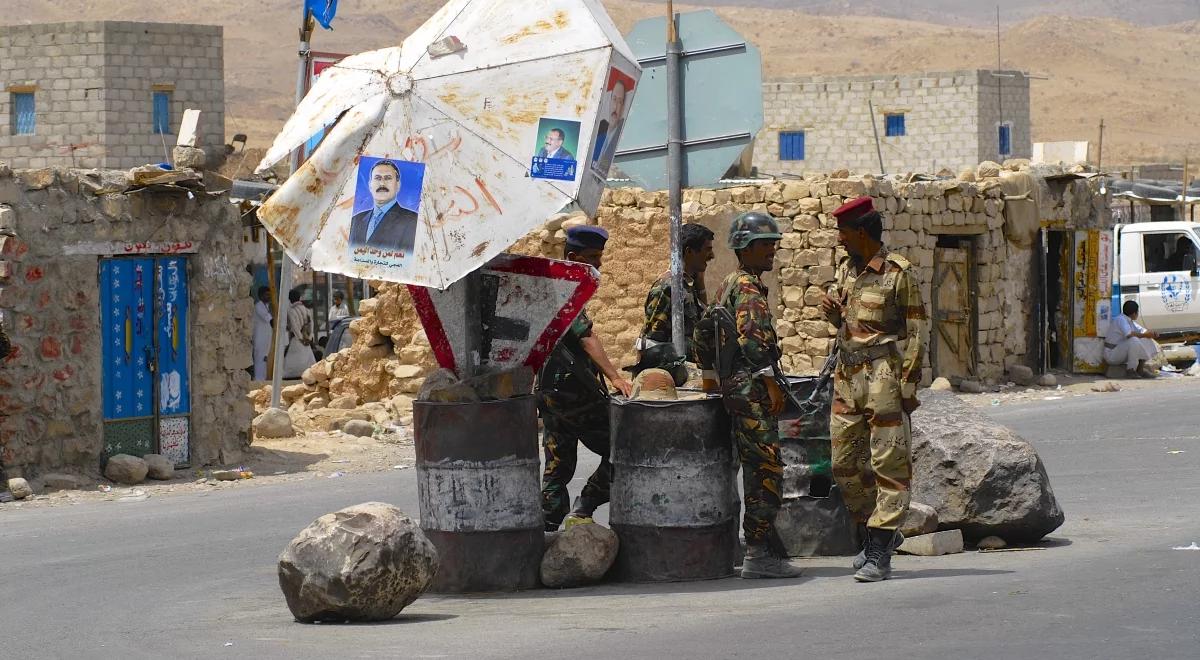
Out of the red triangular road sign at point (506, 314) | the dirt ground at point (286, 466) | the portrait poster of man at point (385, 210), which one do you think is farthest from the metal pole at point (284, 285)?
the portrait poster of man at point (385, 210)

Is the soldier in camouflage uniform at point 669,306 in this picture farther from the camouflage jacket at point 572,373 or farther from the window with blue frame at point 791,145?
the window with blue frame at point 791,145

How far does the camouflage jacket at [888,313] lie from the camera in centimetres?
732

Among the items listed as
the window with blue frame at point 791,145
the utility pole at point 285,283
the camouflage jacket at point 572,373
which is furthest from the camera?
the window with blue frame at point 791,145

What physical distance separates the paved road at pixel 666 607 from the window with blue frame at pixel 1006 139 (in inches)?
1302

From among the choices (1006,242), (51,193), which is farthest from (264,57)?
(51,193)

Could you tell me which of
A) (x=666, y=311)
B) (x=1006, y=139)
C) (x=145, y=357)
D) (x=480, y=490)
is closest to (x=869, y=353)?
(x=666, y=311)

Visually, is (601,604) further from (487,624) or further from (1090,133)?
(1090,133)

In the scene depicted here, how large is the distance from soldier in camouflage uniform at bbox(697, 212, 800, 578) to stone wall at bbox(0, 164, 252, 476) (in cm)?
690

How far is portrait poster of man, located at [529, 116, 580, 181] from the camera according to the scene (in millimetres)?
A: 7305

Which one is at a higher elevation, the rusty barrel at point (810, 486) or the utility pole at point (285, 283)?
the utility pole at point (285, 283)

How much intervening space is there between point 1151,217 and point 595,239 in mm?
27677

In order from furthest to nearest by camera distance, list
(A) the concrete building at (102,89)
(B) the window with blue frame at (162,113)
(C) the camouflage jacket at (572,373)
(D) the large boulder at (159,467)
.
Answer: (B) the window with blue frame at (162,113)
(A) the concrete building at (102,89)
(D) the large boulder at (159,467)
(C) the camouflage jacket at (572,373)

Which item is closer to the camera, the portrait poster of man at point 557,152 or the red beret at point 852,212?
the portrait poster of man at point 557,152

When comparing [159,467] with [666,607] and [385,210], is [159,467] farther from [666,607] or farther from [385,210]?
[666,607]
